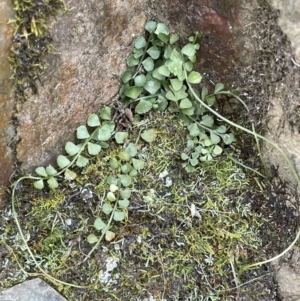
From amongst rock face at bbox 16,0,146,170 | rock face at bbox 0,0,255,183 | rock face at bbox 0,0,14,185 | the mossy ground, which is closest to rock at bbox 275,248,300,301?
the mossy ground

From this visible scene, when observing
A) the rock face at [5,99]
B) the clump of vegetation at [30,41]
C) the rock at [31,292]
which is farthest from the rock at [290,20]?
the rock at [31,292]

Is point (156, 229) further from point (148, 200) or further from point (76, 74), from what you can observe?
point (76, 74)

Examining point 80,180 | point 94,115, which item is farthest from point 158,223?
point 94,115

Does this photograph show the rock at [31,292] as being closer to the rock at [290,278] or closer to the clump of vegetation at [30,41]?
the clump of vegetation at [30,41]

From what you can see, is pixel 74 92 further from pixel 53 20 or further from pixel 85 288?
pixel 85 288

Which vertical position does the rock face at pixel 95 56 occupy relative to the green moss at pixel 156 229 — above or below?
above

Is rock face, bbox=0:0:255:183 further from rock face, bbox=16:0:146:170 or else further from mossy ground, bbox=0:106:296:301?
mossy ground, bbox=0:106:296:301

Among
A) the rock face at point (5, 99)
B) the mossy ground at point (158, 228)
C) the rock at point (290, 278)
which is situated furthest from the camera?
the rock at point (290, 278)

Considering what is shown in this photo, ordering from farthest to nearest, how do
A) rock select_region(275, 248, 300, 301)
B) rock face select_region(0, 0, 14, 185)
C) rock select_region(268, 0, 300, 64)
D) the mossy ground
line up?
rock select_region(275, 248, 300, 301), the mossy ground, rock select_region(268, 0, 300, 64), rock face select_region(0, 0, 14, 185)
